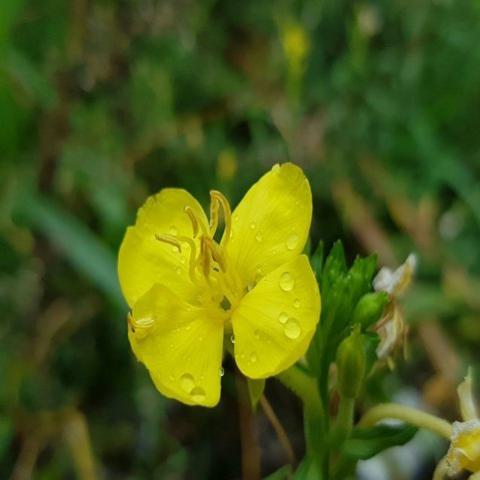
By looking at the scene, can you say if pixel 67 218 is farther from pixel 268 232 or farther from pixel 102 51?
pixel 268 232

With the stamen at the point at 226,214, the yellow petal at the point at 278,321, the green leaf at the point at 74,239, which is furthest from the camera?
the green leaf at the point at 74,239

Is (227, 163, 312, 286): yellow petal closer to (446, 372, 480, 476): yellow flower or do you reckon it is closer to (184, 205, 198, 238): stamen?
(184, 205, 198, 238): stamen

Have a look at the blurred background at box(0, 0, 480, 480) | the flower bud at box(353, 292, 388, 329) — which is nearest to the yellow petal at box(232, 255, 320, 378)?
the flower bud at box(353, 292, 388, 329)

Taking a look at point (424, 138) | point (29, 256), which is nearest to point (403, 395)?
point (424, 138)

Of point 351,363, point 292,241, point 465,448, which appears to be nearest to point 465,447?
point 465,448

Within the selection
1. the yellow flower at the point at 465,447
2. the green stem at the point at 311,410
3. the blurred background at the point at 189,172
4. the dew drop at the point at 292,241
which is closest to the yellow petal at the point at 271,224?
the dew drop at the point at 292,241

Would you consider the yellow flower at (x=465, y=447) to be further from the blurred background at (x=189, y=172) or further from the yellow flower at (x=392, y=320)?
the blurred background at (x=189, y=172)

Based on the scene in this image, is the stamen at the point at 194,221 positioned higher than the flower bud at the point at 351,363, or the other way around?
the stamen at the point at 194,221
